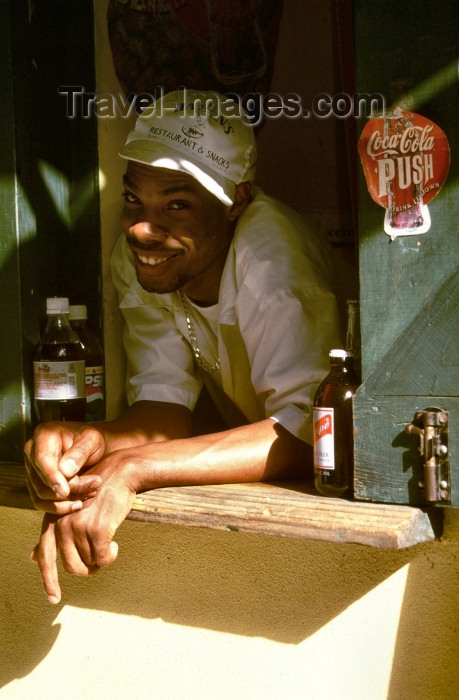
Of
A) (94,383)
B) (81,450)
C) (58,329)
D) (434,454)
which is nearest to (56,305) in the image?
(58,329)

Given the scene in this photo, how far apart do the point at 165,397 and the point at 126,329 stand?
12.1 inches

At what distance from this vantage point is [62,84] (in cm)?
261

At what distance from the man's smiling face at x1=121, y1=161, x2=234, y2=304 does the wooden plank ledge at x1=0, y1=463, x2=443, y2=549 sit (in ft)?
2.45

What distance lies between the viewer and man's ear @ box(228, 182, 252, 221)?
2484mm

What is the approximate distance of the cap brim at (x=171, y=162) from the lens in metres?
2.33

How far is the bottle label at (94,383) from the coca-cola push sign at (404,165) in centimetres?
124

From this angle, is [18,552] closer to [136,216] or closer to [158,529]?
[158,529]

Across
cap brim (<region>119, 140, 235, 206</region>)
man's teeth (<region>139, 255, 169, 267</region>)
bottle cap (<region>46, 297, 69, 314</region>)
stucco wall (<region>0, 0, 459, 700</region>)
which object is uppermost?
cap brim (<region>119, 140, 235, 206</region>)

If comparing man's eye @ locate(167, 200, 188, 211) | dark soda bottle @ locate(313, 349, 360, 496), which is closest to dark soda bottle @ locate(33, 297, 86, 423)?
man's eye @ locate(167, 200, 188, 211)

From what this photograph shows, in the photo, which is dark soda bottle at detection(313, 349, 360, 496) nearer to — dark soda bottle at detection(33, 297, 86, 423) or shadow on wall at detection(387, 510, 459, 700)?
shadow on wall at detection(387, 510, 459, 700)

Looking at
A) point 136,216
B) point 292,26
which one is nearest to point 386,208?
point 136,216

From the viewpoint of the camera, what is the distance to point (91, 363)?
2.62 metres

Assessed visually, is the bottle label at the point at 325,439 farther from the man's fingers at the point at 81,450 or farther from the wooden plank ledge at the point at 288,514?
the man's fingers at the point at 81,450

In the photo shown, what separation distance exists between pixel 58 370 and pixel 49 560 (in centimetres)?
65
